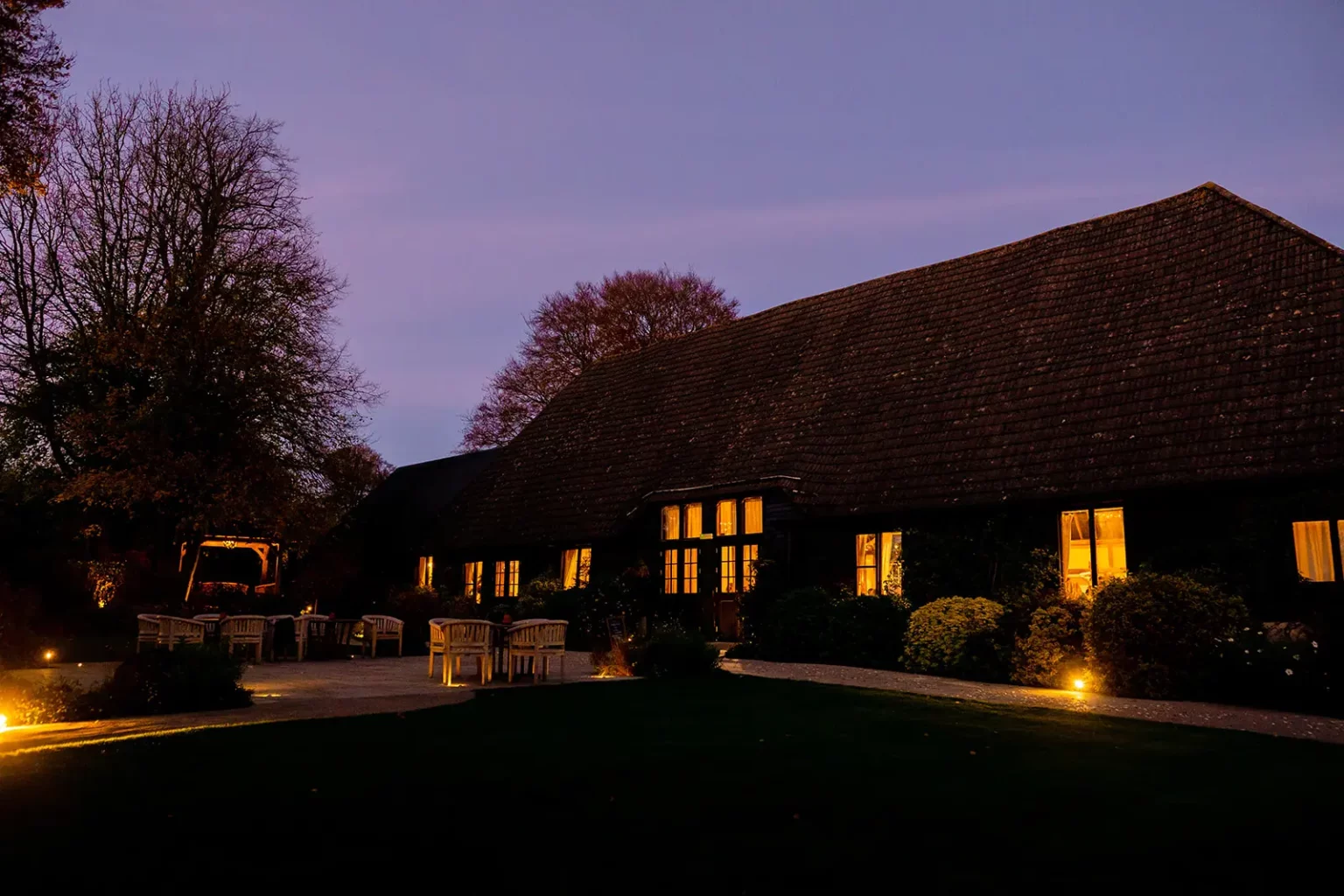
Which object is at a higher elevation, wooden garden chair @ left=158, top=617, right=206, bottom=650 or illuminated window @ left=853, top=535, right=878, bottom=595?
illuminated window @ left=853, top=535, right=878, bottom=595

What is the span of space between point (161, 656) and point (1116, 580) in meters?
12.3

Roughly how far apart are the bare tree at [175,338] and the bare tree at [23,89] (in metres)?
14.5

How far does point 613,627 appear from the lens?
20.2 meters

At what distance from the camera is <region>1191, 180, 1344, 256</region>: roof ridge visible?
658 inches

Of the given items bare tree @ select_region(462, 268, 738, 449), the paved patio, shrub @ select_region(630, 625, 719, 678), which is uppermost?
bare tree @ select_region(462, 268, 738, 449)

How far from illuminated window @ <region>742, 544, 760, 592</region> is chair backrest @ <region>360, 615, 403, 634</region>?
7.14 meters

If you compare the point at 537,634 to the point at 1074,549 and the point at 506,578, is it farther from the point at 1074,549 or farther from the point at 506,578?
the point at 506,578

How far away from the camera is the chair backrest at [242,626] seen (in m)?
17.4

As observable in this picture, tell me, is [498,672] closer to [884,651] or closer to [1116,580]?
[884,651]

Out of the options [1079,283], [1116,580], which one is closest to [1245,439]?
[1116,580]

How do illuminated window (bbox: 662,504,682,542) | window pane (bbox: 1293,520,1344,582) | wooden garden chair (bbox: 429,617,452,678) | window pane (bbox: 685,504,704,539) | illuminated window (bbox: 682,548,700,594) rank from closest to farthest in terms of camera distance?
window pane (bbox: 1293,520,1344,582)
wooden garden chair (bbox: 429,617,452,678)
illuminated window (bbox: 682,548,700,594)
window pane (bbox: 685,504,704,539)
illuminated window (bbox: 662,504,682,542)

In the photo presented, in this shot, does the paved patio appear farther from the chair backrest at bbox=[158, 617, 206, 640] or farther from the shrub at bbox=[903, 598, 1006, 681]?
the shrub at bbox=[903, 598, 1006, 681]

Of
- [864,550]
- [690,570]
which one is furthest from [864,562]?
[690,570]

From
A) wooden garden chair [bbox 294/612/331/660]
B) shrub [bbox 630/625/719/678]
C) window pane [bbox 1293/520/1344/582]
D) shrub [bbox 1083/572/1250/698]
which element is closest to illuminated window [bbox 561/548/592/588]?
wooden garden chair [bbox 294/612/331/660]
